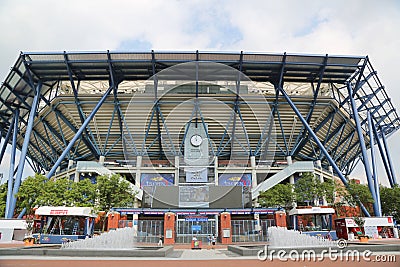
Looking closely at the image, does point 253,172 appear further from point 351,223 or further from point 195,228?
point 351,223

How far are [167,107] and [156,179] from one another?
13545 mm

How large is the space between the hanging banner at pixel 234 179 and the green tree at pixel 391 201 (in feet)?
67.9

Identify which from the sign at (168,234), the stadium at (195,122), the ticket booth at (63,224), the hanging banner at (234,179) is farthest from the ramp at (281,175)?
the ticket booth at (63,224)

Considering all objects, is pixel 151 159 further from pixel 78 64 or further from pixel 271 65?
pixel 271 65

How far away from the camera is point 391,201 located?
47.0 m

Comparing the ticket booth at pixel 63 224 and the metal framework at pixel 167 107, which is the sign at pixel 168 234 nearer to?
the ticket booth at pixel 63 224

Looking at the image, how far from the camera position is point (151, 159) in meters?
58.8

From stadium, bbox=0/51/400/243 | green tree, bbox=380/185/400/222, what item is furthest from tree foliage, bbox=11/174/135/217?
green tree, bbox=380/185/400/222

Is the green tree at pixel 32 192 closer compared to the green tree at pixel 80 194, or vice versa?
the green tree at pixel 32 192

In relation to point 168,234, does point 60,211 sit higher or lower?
higher

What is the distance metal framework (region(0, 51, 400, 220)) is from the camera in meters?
39.4

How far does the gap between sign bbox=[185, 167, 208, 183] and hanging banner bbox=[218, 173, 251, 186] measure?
295cm

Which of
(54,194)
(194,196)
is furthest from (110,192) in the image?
(194,196)

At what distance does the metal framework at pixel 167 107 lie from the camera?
39384mm
